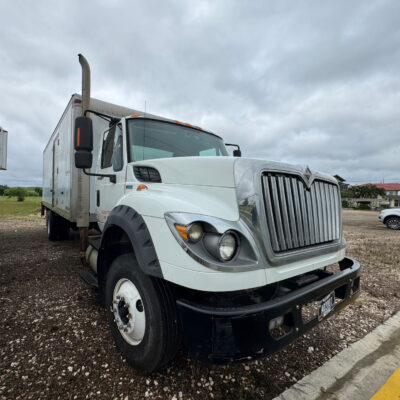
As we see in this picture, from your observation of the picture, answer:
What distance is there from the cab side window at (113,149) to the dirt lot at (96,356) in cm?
182

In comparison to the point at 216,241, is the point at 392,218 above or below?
below

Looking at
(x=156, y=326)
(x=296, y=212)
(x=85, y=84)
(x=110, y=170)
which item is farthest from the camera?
(x=85, y=84)

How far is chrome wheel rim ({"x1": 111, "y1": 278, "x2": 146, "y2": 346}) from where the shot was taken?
1929 mm

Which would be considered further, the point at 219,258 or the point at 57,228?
the point at 57,228

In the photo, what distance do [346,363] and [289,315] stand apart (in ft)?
3.76

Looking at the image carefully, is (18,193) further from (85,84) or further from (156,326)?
(156,326)

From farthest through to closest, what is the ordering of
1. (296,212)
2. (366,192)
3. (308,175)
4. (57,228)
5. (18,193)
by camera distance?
1. (366,192)
2. (18,193)
3. (57,228)
4. (308,175)
5. (296,212)

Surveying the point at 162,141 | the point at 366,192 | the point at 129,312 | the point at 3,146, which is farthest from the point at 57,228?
the point at 366,192

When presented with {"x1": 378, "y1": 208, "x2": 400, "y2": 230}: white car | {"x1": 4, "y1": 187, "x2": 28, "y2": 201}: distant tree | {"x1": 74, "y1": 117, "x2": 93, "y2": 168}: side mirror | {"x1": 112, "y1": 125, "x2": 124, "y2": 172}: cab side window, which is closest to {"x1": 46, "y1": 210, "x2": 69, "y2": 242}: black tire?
{"x1": 112, "y1": 125, "x2": 124, "y2": 172}: cab side window

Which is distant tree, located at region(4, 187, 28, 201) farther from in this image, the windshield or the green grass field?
the windshield

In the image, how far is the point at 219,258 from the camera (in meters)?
1.52

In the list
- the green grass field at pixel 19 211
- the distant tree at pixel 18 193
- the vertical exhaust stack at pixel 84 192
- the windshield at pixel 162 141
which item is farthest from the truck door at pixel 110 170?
the distant tree at pixel 18 193

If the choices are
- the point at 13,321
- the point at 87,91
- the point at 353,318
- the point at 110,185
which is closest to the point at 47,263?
the point at 13,321

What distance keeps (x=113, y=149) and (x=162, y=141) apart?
72 cm
